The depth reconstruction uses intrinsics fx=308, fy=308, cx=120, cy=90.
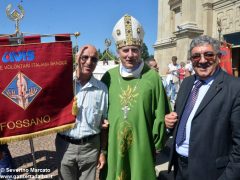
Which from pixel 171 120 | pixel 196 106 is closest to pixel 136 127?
pixel 171 120

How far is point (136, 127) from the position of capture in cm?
322

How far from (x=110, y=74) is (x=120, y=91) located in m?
0.30

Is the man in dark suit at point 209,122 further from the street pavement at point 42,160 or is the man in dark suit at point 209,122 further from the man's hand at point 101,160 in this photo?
the street pavement at point 42,160

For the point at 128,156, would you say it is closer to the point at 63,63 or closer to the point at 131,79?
the point at 131,79

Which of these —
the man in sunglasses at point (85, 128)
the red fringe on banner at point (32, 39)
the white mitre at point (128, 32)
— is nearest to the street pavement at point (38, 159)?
the man in sunglasses at point (85, 128)

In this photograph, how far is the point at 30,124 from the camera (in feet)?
10.8

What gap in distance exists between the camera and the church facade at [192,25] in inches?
674

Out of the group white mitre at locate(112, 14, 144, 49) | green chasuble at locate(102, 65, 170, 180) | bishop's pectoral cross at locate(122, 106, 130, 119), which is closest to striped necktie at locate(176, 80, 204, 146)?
green chasuble at locate(102, 65, 170, 180)

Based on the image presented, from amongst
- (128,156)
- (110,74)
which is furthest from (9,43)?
(128,156)

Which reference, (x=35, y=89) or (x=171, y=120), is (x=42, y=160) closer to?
(x=35, y=89)

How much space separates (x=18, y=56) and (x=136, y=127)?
1.42 meters

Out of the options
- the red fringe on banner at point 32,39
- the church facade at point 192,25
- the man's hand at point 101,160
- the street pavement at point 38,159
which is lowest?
the street pavement at point 38,159

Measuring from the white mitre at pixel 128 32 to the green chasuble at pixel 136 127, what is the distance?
0.38m

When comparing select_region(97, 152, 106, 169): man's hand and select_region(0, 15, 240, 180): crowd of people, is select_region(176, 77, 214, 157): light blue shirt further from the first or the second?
select_region(97, 152, 106, 169): man's hand
